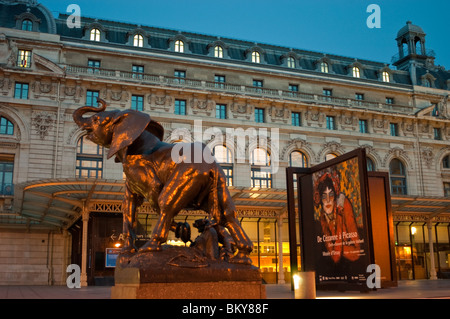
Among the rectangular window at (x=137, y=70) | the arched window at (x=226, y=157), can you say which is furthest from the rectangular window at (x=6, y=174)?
the arched window at (x=226, y=157)

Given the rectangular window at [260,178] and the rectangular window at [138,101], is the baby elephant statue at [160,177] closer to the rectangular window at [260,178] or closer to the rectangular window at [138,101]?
the rectangular window at [138,101]

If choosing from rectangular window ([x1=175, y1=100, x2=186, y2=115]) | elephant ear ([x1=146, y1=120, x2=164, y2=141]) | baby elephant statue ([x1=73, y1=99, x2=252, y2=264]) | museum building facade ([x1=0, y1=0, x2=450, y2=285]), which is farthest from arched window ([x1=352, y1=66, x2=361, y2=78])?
baby elephant statue ([x1=73, y1=99, x2=252, y2=264])

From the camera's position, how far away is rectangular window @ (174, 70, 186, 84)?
35562mm

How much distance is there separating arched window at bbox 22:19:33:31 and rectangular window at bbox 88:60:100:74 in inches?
179

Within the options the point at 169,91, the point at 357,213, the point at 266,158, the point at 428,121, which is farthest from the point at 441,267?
the point at 357,213

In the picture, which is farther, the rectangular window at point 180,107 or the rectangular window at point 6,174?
the rectangular window at point 180,107

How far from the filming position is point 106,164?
32781mm

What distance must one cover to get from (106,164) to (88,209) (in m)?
7.98

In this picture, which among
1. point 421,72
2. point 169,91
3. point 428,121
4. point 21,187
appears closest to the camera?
point 21,187

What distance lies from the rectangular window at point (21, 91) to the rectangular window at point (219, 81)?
13123 millimetres

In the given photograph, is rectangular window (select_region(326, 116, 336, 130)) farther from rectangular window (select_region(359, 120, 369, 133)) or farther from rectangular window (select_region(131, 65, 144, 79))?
rectangular window (select_region(131, 65, 144, 79))

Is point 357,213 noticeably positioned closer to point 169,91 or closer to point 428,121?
point 169,91

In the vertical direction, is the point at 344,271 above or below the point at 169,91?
below

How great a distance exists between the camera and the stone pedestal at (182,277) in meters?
4.15
